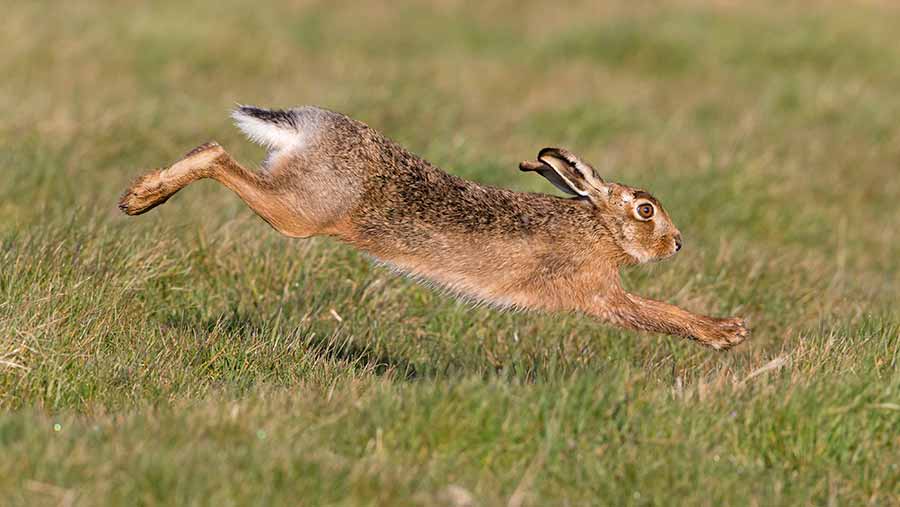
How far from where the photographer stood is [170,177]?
5.51m

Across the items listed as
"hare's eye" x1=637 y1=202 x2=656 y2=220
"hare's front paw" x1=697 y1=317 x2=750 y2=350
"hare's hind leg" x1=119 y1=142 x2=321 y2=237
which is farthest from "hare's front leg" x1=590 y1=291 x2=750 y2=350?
"hare's hind leg" x1=119 y1=142 x2=321 y2=237

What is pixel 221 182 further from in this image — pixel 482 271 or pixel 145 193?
pixel 482 271

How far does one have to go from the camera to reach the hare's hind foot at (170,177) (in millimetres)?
5492

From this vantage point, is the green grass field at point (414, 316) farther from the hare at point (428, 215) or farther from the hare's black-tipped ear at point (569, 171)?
the hare's black-tipped ear at point (569, 171)

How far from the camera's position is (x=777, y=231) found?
919 centimetres

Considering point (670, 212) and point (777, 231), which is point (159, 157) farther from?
point (777, 231)

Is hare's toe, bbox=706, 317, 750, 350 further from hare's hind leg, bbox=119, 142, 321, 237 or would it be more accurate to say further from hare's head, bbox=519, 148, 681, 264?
hare's hind leg, bbox=119, 142, 321, 237

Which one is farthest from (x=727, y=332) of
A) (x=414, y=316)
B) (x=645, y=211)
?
(x=414, y=316)

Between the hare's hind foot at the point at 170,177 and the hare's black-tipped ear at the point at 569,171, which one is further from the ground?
the hare's black-tipped ear at the point at 569,171

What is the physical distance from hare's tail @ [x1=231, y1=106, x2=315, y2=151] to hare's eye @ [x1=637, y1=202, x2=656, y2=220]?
1.62 meters

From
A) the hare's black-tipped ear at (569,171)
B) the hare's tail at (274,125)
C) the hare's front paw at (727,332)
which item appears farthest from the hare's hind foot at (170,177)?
the hare's front paw at (727,332)

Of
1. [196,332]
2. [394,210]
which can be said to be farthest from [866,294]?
[196,332]

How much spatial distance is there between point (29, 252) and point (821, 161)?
23.1ft

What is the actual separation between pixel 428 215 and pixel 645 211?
3.76 feet
